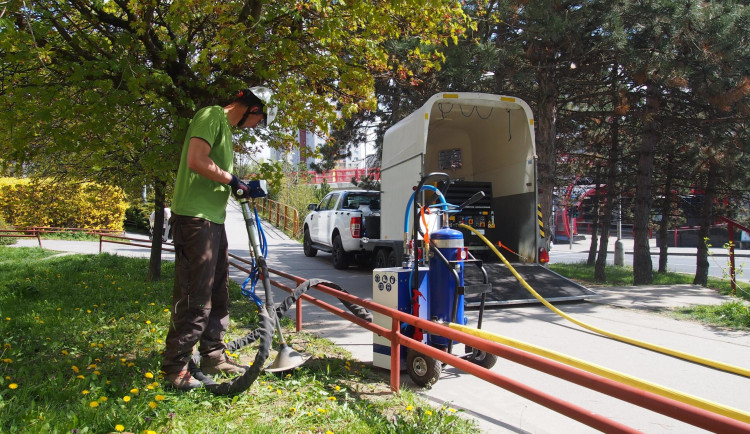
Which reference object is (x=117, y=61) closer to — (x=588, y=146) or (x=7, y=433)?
(x=7, y=433)

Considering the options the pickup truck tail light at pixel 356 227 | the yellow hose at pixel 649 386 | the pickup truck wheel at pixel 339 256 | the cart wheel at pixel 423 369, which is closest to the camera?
the yellow hose at pixel 649 386

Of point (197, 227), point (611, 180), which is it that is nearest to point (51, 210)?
point (611, 180)

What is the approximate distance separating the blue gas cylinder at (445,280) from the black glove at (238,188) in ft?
5.32

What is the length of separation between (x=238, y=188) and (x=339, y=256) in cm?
875

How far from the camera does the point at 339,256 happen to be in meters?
12.0

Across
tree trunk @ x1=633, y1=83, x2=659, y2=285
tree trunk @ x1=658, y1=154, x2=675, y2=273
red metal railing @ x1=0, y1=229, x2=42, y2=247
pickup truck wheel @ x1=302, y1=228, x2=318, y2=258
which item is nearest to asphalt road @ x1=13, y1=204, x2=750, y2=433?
tree trunk @ x1=633, y1=83, x2=659, y2=285

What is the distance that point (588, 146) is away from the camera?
48.7ft

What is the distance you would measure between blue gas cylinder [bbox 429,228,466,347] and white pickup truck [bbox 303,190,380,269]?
22.8ft

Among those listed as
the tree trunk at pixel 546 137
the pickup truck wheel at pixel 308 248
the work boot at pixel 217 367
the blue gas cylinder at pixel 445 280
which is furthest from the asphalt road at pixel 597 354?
the pickup truck wheel at pixel 308 248

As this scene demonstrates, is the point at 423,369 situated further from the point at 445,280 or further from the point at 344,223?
the point at 344,223

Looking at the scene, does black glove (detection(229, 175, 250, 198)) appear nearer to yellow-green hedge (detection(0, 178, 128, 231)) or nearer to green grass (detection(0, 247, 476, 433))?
green grass (detection(0, 247, 476, 433))

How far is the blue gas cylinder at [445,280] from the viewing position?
13.6 ft

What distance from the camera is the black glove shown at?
3.31m

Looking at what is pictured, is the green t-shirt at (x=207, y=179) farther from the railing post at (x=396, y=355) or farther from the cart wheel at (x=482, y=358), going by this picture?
the cart wheel at (x=482, y=358)
